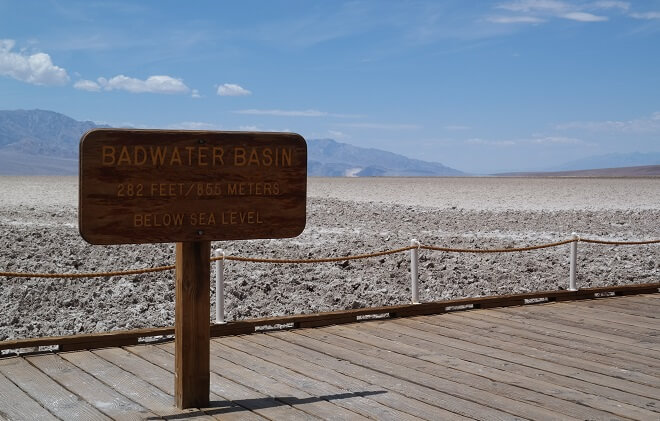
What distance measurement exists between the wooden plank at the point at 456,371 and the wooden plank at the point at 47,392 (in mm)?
2757

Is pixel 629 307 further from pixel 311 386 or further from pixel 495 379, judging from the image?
pixel 311 386

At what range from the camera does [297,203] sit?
630cm

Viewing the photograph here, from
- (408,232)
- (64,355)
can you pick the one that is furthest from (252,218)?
(408,232)

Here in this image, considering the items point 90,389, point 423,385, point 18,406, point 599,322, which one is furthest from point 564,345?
point 18,406

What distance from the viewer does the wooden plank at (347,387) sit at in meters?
5.91

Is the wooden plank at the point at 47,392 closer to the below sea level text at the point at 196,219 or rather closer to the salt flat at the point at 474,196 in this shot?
the below sea level text at the point at 196,219

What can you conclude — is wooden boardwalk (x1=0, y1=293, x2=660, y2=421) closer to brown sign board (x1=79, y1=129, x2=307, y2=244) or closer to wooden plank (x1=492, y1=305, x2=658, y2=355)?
wooden plank (x1=492, y1=305, x2=658, y2=355)

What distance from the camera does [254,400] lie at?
6215mm

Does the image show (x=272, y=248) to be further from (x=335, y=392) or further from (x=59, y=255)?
(x=335, y=392)

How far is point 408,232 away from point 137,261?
920 centimetres

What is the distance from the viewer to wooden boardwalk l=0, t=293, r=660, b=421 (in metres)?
5.96

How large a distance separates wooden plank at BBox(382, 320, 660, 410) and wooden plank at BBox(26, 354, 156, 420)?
2.85 meters

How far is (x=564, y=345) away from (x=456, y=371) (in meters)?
1.65

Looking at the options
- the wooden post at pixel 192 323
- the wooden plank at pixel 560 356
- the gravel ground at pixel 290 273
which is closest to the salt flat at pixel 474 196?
the gravel ground at pixel 290 273
